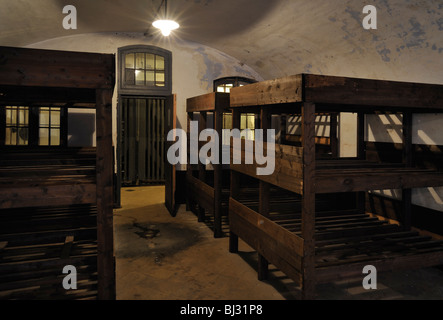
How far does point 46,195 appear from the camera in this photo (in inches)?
104

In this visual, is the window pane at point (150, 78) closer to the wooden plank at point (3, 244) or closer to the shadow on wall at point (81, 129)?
the shadow on wall at point (81, 129)

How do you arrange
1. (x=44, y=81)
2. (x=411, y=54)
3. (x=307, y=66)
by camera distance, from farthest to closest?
1. (x=307, y=66)
2. (x=411, y=54)
3. (x=44, y=81)

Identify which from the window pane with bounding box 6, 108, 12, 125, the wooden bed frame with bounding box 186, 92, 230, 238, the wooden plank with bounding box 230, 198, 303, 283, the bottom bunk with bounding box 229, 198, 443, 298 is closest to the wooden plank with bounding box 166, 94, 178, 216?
the wooden bed frame with bounding box 186, 92, 230, 238

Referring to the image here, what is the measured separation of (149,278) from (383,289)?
90.9 inches

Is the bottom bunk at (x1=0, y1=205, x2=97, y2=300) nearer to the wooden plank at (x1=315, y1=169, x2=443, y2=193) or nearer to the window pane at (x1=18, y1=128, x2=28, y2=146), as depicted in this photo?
the wooden plank at (x1=315, y1=169, x2=443, y2=193)

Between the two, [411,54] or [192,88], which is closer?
[411,54]

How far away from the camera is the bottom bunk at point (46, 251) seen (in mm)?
2912

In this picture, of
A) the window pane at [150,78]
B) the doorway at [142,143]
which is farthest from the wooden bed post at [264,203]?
the doorway at [142,143]

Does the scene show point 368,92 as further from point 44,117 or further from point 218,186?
point 44,117

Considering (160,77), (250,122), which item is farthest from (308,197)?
(250,122)

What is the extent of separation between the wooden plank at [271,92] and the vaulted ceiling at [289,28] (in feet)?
5.66

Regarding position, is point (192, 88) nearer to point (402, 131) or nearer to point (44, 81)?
point (402, 131)
